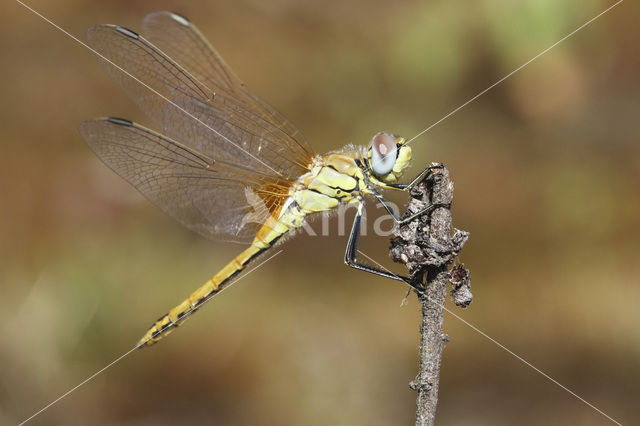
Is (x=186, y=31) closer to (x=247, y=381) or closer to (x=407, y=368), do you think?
(x=247, y=381)

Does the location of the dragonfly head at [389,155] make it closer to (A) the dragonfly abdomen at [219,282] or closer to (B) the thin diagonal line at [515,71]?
(A) the dragonfly abdomen at [219,282]

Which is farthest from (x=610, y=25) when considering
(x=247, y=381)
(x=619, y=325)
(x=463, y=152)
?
(x=247, y=381)

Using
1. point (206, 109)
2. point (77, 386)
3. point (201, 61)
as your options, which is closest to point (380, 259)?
point (206, 109)

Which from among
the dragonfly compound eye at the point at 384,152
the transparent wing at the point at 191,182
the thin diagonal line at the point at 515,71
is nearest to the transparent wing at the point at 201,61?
the transparent wing at the point at 191,182

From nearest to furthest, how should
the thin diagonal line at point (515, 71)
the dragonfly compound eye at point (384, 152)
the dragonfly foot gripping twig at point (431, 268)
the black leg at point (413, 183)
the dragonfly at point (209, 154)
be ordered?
the dragonfly foot gripping twig at point (431, 268) → the black leg at point (413, 183) → the dragonfly compound eye at point (384, 152) → the dragonfly at point (209, 154) → the thin diagonal line at point (515, 71)

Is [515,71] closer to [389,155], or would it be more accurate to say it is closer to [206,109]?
[389,155]
